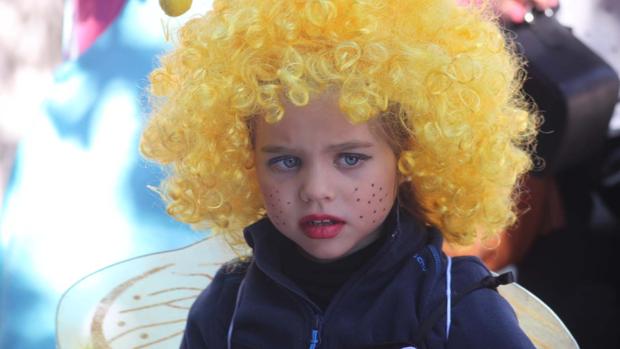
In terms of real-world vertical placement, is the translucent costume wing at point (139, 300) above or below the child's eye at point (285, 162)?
below

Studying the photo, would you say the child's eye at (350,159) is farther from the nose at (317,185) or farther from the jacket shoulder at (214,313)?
the jacket shoulder at (214,313)

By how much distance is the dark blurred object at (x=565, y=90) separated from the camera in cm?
221

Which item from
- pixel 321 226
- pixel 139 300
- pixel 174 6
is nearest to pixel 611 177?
pixel 139 300

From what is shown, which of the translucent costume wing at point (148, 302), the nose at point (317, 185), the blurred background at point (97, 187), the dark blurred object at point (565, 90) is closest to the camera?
the nose at point (317, 185)

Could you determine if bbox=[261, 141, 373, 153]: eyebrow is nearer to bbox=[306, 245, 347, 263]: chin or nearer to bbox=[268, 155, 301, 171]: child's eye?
bbox=[268, 155, 301, 171]: child's eye

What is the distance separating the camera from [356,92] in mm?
1247

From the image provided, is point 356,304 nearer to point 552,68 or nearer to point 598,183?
point 552,68

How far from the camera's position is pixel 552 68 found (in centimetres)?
223

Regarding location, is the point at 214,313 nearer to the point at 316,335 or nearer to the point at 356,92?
the point at 316,335

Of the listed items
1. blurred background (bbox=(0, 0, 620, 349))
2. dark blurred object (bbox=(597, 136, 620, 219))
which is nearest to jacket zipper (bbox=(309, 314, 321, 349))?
blurred background (bbox=(0, 0, 620, 349))

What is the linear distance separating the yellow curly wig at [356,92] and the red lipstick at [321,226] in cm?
14

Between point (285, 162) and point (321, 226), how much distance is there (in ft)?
0.33

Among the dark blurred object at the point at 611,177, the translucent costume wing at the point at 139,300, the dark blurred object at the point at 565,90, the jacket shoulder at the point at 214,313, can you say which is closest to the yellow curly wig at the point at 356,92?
the jacket shoulder at the point at 214,313

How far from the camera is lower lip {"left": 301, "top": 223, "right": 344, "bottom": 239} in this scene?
4.17 ft
